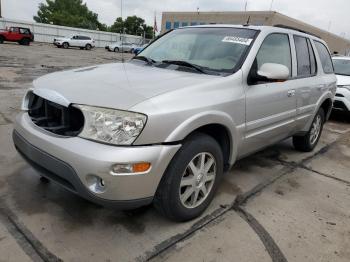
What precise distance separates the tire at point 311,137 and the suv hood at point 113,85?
8.75 ft

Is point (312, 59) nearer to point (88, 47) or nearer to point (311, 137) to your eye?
point (311, 137)

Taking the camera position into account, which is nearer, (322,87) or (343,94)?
(322,87)

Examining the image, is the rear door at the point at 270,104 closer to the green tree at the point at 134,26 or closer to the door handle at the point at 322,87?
the door handle at the point at 322,87

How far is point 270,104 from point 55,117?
7.08 ft

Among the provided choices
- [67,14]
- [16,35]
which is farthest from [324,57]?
[67,14]

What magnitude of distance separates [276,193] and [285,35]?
75.0 inches

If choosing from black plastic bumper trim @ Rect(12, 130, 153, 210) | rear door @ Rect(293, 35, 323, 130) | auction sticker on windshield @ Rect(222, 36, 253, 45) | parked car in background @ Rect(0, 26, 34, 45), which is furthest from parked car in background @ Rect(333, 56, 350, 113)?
parked car in background @ Rect(0, 26, 34, 45)

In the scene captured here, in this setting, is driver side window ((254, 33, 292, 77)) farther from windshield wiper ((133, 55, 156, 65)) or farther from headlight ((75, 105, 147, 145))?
headlight ((75, 105, 147, 145))

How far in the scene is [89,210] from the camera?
3.01m

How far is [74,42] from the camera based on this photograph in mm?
34750

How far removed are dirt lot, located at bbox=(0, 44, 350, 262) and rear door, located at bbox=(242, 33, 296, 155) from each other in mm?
596

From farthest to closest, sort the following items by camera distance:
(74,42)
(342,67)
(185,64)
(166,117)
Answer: (74,42), (342,67), (185,64), (166,117)

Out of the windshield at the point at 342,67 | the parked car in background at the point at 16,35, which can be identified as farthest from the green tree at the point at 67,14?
the windshield at the point at 342,67

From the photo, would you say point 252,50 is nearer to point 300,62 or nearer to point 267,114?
point 267,114
